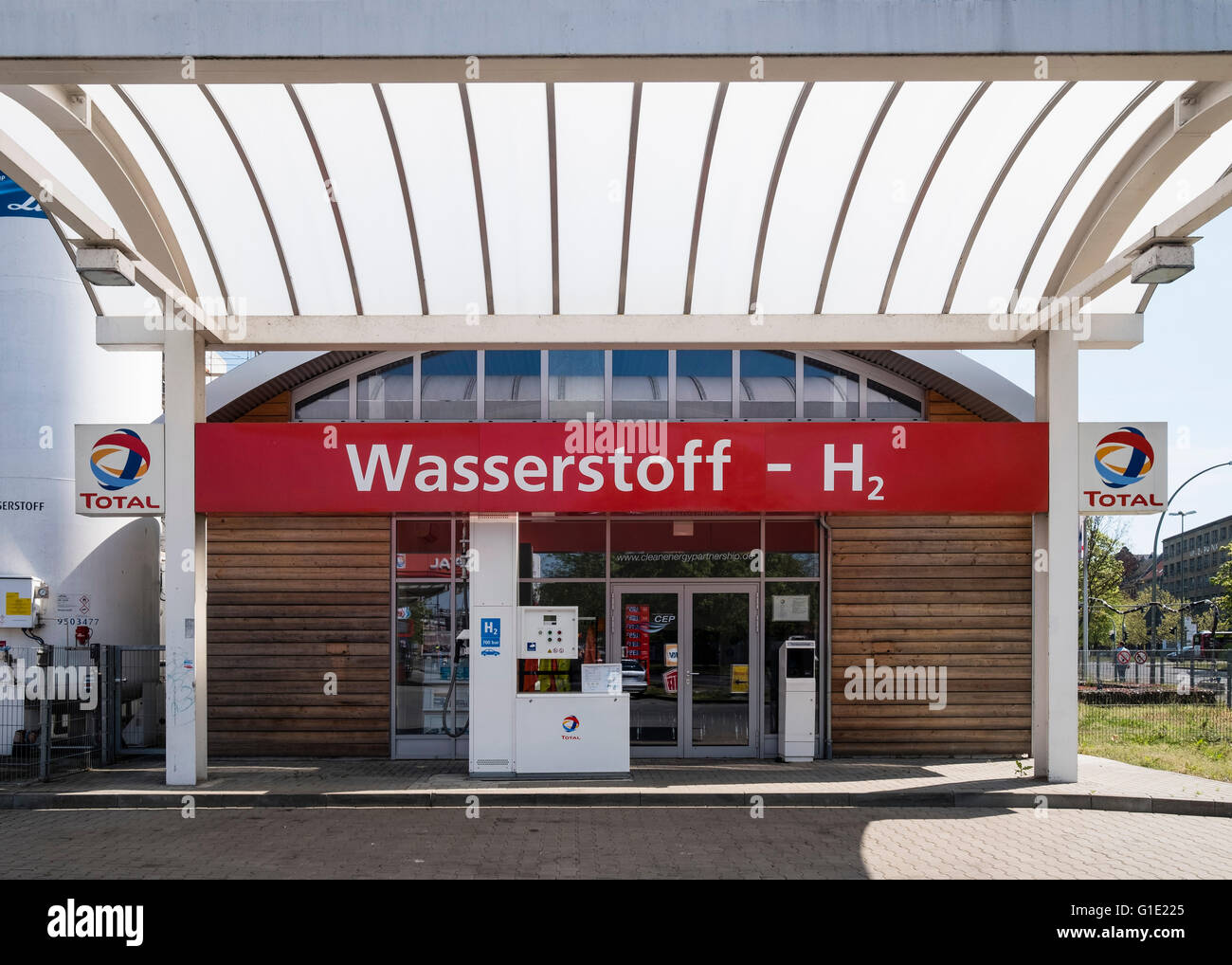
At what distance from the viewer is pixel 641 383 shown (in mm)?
13039

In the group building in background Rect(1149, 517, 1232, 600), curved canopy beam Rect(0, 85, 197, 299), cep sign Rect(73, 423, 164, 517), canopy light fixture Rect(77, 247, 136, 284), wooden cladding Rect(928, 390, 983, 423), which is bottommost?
building in background Rect(1149, 517, 1232, 600)

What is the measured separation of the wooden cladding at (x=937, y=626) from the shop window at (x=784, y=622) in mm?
275

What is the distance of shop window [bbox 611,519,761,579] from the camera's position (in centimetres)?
1268

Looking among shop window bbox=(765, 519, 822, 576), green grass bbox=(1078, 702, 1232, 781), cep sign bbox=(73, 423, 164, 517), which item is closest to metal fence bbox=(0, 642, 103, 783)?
cep sign bbox=(73, 423, 164, 517)

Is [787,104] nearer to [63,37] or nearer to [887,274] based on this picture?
[887,274]

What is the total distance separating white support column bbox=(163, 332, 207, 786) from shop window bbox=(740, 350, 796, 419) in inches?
264

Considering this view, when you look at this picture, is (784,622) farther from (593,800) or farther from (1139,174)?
(1139,174)

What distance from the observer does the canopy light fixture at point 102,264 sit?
8.84 m

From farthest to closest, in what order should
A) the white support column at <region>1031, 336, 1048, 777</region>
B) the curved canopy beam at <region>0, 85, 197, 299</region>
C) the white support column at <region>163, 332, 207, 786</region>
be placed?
the white support column at <region>1031, 336, 1048, 777</region>, the white support column at <region>163, 332, 207, 786</region>, the curved canopy beam at <region>0, 85, 197, 299</region>

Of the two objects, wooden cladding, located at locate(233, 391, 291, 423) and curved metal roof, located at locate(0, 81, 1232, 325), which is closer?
curved metal roof, located at locate(0, 81, 1232, 325)

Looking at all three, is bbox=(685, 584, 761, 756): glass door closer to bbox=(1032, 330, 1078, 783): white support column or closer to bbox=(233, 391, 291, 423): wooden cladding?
bbox=(1032, 330, 1078, 783): white support column

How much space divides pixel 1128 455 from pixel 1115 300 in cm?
179

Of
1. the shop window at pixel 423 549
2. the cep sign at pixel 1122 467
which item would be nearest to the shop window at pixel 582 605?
the shop window at pixel 423 549
